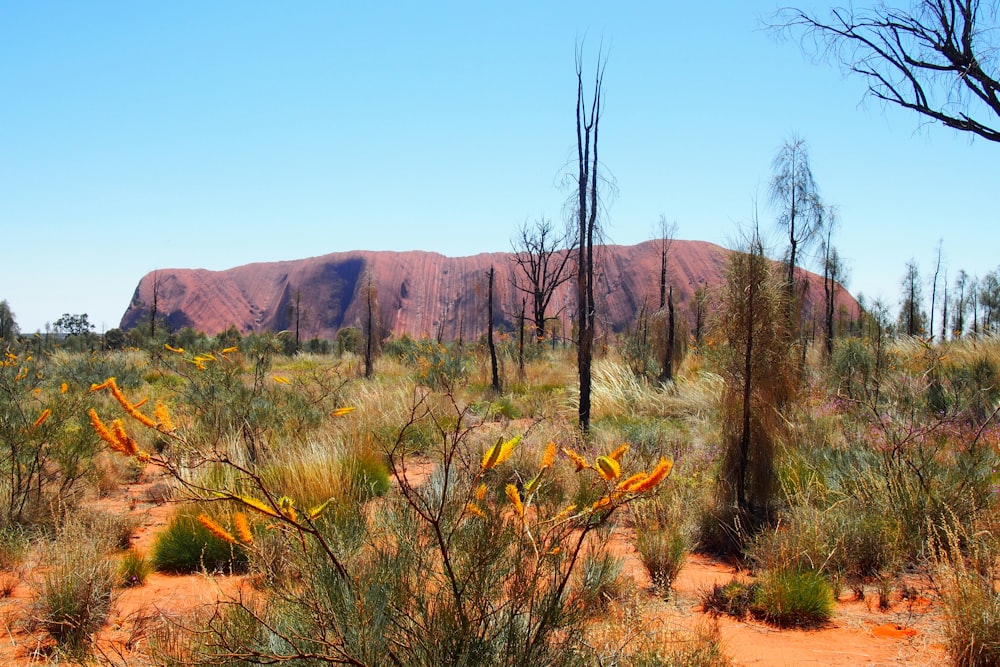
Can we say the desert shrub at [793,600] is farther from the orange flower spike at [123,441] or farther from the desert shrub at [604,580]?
the orange flower spike at [123,441]

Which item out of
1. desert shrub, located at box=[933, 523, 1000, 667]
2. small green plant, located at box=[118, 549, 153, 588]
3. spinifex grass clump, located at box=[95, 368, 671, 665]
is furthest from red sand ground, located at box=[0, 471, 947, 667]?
spinifex grass clump, located at box=[95, 368, 671, 665]

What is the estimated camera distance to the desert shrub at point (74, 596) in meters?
3.78

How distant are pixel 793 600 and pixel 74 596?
13.9ft

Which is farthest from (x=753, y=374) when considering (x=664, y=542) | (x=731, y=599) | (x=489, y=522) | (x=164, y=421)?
(x=164, y=421)

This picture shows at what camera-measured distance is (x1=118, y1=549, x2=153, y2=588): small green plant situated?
4.73m

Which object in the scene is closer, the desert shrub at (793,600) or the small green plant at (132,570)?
the desert shrub at (793,600)

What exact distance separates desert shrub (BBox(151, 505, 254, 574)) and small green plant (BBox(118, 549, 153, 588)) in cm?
27

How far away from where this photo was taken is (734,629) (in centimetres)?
401

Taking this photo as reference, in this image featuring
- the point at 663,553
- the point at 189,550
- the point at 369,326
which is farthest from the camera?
the point at 369,326

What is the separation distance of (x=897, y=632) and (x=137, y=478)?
8.42m

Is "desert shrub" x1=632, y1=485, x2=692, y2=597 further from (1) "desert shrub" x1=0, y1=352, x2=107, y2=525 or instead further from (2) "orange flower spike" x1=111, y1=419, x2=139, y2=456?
(1) "desert shrub" x1=0, y1=352, x2=107, y2=525

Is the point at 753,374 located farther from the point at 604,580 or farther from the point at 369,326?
the point at 369,326

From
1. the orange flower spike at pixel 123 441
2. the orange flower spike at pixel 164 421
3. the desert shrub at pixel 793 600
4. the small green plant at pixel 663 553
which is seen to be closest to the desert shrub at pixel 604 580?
the small green plant at pixel 663 553

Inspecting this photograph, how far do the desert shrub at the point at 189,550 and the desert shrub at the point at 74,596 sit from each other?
0.96m
